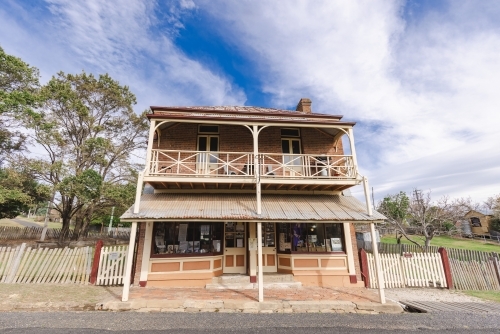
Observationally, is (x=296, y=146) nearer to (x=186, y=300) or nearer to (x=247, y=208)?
(x=247, y=208)

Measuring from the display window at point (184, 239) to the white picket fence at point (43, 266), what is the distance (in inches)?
112

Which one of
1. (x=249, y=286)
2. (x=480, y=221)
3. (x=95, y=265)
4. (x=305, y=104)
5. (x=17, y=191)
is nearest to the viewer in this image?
(x=249, y=286)

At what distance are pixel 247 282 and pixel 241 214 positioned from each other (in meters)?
2.90

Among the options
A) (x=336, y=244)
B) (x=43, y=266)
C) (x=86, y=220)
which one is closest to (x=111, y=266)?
(x=43, y=266)

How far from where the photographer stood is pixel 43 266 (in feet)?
27.9

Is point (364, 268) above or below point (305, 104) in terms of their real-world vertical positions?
below

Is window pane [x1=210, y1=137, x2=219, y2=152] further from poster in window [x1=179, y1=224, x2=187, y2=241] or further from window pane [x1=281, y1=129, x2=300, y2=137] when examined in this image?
poster in window [x1=179, y1=224, x2=187, y2=241]

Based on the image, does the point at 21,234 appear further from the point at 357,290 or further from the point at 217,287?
the point at 357,290

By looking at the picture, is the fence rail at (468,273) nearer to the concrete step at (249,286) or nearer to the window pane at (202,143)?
the concrete step at (249,286)

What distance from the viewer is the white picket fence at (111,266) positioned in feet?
28.2

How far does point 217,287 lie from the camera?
27.6 feet

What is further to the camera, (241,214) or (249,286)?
(249,286)

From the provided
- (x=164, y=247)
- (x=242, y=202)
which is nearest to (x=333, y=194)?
(x=242, y=202)

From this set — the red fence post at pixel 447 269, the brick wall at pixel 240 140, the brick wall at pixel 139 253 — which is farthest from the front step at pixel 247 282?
the red fence post at pixel 447 269
